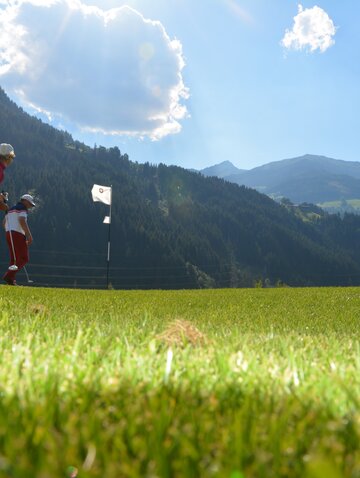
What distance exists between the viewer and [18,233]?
510 inches

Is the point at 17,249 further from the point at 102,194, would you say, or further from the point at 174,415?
the point at 102,194

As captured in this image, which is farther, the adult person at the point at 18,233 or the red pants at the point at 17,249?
the red pants at the point at 17,249

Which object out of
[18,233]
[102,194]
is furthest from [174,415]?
[102,194]

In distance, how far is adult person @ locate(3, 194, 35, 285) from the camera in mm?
12688

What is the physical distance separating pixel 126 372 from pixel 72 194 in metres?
198

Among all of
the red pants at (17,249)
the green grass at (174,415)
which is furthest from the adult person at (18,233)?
the green grass at (174,415)

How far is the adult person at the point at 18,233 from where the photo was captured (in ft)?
41.6

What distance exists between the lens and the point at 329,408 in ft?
5.04

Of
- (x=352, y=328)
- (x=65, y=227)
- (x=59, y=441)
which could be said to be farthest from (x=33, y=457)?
(x=65, y=227)

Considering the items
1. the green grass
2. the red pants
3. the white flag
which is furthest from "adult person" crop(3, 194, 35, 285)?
the white flag

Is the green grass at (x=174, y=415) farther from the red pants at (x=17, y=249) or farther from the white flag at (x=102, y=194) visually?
the white flag at (x=102, y=194)

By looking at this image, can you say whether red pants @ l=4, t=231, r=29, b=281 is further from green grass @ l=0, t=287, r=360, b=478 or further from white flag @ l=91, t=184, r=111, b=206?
white flag @ l=91, t=184, r=111, b=206

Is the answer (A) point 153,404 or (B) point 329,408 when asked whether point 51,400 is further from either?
(B) point 329,408

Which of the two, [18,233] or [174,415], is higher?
[18,233]
